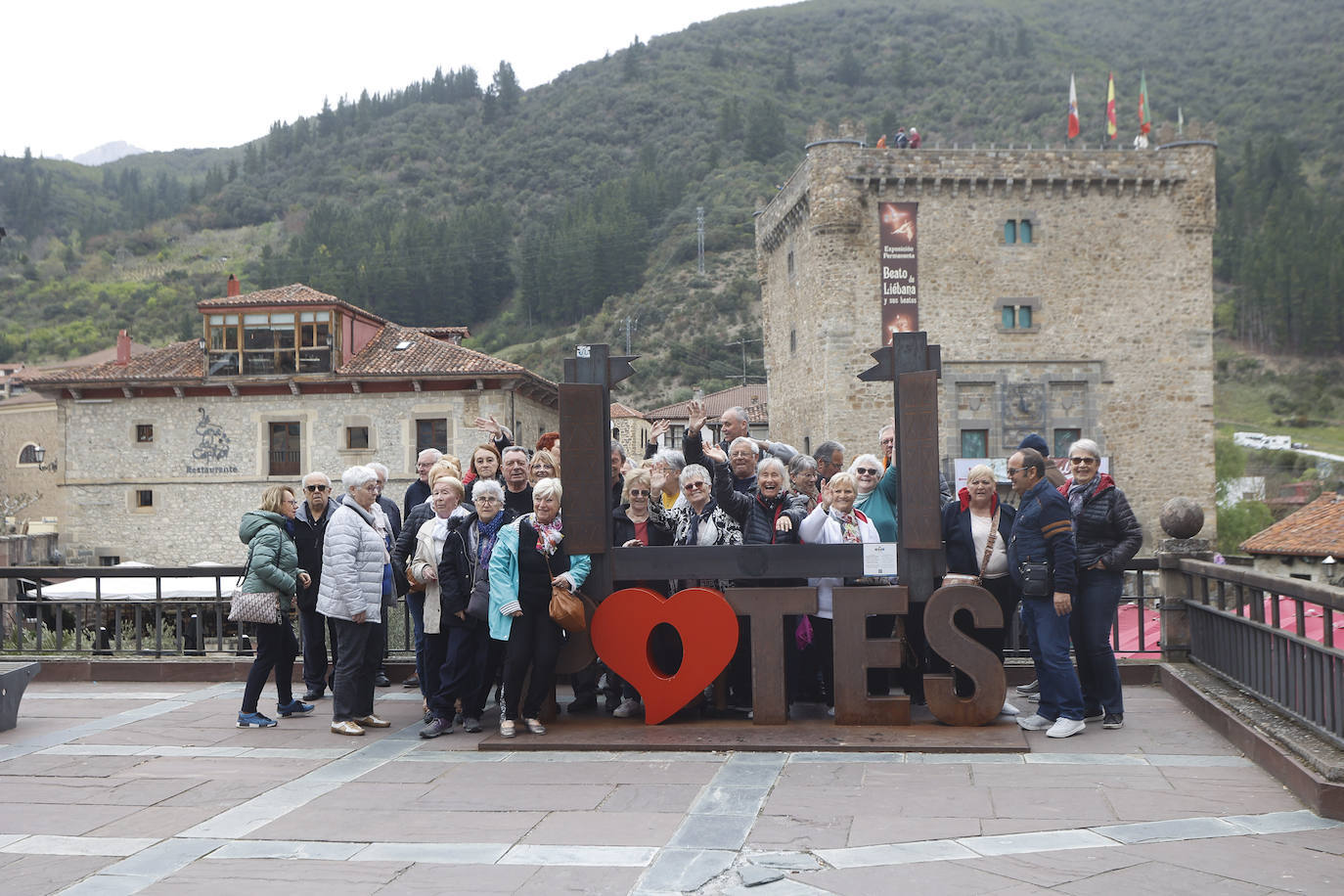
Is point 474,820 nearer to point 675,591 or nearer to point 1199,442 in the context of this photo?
point 675,591

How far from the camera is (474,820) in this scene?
5.21 metres

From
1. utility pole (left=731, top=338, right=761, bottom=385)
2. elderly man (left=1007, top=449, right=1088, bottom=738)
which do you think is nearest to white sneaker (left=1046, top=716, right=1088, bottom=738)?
elderly man (left=1007, top=449, right=1088, bottom=738)

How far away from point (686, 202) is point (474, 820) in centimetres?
9513

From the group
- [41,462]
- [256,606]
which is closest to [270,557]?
[256,606]

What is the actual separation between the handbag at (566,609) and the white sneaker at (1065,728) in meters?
2.95

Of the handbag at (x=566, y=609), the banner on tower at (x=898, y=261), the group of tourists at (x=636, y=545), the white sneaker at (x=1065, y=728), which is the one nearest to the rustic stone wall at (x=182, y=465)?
the banner on tower at (x=898, y=261)

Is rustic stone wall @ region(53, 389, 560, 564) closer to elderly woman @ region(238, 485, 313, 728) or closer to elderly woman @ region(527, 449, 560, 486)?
elderly woman @ region(238, 485, 313, 728)

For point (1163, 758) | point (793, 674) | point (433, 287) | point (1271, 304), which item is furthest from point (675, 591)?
point (1271, 304)

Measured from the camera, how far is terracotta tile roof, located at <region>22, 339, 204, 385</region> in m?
32.8

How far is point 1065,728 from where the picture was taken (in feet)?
22.2

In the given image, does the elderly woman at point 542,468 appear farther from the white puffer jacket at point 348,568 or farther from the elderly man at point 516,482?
the white puffer jacket at point 348,568

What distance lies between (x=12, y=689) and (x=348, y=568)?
2.49 m

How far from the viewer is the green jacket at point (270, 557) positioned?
7.61 meters

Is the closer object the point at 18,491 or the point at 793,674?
the point at 793,674
